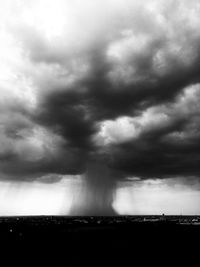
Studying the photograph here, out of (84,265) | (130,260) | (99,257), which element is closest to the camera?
(84,265)

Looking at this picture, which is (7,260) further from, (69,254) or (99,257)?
(99,257)

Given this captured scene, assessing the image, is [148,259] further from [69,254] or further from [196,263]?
[69,254]

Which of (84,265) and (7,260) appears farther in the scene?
(7,260)

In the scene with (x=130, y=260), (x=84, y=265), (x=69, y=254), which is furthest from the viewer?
(x=69, y=254)

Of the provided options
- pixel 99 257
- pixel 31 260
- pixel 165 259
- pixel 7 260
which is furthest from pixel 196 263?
pixel 7 260

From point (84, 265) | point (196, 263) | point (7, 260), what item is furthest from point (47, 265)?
point (196, 263)

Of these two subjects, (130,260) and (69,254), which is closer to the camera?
(130,260)

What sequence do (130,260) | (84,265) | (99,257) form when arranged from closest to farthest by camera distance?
(84,265) < (130,260) < (99,257)

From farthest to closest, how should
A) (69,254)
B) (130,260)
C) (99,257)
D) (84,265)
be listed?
(69,254) → (99,257) → (130,260) → (84,265)
